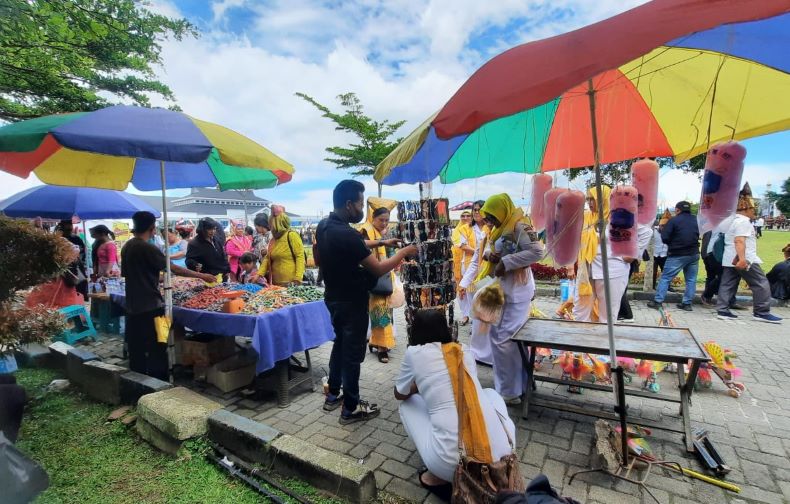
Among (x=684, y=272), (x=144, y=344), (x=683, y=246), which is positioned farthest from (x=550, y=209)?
(x=684, y=272)

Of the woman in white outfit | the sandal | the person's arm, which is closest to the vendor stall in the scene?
the person's arm

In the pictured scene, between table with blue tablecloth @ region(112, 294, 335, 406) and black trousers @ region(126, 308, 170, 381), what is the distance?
10.2 inches

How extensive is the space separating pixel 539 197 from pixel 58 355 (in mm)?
6037

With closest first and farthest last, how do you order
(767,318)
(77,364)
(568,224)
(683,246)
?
1. (568,224)
2. (77,364)
3. (767,318)
4. (683,246)

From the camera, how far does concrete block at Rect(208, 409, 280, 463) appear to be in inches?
100

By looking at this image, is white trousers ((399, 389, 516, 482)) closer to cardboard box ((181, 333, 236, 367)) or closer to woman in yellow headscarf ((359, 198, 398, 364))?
woman in yellow headscarf ((359, 198, 398, 364))

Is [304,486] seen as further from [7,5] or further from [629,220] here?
[7,5]

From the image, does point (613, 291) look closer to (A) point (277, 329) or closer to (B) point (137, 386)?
(A) point (277, 329)

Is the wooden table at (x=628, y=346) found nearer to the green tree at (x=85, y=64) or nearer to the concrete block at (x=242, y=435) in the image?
the concrete block at (x=242, y=435)

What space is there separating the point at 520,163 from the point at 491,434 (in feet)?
12.4

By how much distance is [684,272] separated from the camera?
265 inches

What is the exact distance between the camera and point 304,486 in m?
2.32

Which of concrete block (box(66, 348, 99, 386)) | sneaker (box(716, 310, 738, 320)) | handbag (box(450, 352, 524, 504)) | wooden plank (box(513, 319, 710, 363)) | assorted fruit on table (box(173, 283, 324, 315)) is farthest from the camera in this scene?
sneaker (box(716, 310, 738, 320))

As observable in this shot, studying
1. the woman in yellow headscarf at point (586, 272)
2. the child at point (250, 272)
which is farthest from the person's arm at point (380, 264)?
the woman in yellow headscarf at point (586, 272)
